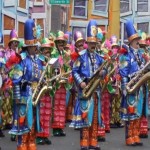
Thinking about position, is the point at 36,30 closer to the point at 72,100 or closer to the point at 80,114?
the point at 80,114

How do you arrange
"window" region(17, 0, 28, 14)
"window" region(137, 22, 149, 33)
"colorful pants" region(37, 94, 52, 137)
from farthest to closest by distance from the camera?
1. "window" region(137, 22, 149, 33)
2. "window" region(17, 0, 28, 14)
3. "colorful pants" region(37, 94, 52, 137)

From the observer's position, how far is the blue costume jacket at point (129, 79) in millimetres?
10352

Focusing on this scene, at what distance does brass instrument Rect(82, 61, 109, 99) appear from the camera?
9.59 m

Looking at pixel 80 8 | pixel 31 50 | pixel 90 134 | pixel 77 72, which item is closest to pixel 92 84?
pixel 77 72

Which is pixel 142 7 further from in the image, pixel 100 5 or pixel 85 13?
pixel 85 13

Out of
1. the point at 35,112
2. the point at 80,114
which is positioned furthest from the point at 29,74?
the point at 80,114

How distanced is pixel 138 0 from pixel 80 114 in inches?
356

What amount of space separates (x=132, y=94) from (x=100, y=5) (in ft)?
37.3

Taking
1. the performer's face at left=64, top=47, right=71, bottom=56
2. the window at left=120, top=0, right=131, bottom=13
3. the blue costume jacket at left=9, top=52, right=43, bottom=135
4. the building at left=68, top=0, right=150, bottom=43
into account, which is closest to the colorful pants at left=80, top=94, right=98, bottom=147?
the blue costume jacket at left=9, top=52, right=43, bottom=135

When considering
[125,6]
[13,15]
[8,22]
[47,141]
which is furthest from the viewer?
[125,6]

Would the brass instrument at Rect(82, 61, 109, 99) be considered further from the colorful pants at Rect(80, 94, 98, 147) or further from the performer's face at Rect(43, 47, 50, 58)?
the performer's face at Rect(43, 47, 50, 58)

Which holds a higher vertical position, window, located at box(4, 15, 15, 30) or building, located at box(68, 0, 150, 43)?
building, located at box(68, 0, 150, 43)

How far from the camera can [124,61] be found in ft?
34.1

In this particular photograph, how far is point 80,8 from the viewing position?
71.0 feet
